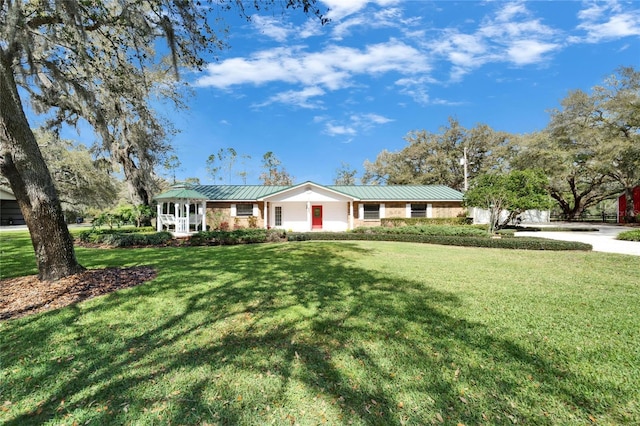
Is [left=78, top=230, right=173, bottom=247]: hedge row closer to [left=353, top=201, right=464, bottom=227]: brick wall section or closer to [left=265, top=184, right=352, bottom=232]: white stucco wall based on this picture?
[left=265, top=184, right=352, bottom=232]: white stucco wall

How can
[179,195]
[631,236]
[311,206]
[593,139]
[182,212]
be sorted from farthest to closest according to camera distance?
1. [593,139]
2. [311,206]
3. [182,212]
4. [179,195]
5. [631,236]

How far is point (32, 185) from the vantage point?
5.59m

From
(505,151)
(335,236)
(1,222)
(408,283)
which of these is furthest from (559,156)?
(1,222)

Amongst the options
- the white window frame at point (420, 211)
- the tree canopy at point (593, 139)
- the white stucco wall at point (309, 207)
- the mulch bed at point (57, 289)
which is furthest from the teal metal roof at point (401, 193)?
the mulch bed at point (57, 289)

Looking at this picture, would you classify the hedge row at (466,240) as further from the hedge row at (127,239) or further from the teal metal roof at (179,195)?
the teal metal roof at (179,195)

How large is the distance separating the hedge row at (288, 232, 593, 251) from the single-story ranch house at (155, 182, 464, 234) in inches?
225

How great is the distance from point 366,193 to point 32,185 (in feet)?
61.3

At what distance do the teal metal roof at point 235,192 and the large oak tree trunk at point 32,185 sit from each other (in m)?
13.8

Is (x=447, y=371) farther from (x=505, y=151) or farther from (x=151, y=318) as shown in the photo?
(x=505, y=151)

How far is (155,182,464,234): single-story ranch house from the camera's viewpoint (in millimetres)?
20359

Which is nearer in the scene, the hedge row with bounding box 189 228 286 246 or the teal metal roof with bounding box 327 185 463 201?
the hedge row with bounding box 189 228 286 246

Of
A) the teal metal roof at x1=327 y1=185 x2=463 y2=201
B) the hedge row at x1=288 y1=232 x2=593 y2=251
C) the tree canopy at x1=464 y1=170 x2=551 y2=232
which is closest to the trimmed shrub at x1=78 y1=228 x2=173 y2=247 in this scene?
the hedge row at x1=288 y1=232 x2=593 y2=251

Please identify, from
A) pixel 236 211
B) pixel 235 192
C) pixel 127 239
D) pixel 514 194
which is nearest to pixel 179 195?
pixel 236 211

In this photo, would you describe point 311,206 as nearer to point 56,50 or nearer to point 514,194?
point 514,194
